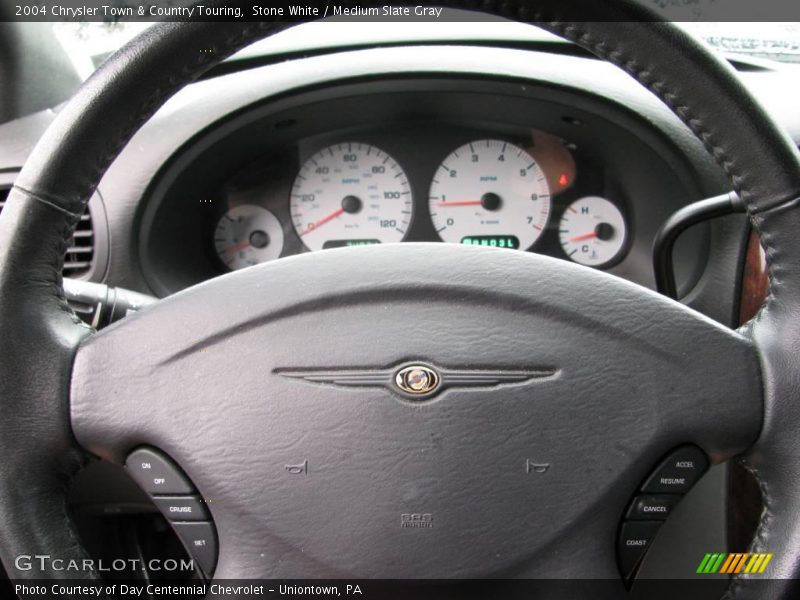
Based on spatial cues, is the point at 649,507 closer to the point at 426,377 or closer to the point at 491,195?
the point at 426,377

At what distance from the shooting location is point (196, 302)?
886 millimetres

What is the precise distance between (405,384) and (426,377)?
0.02 meters

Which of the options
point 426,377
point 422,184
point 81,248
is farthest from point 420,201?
point 426,377

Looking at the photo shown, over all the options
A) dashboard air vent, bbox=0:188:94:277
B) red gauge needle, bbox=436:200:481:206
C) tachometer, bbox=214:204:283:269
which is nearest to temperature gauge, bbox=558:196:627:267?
red gauge needle, bbox=436:200:481:206

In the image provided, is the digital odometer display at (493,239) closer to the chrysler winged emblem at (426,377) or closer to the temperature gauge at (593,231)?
the temperature gauge at (593,231)

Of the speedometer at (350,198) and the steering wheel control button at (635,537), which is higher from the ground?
the speedometer at (350,198)

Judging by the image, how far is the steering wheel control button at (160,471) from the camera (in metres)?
0.88

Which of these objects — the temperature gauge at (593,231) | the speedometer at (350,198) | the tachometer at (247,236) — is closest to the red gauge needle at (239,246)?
the tachometer at (247,236)

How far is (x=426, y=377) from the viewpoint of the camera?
85 centimetres

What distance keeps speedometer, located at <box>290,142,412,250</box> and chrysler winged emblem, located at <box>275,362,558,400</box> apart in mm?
1352

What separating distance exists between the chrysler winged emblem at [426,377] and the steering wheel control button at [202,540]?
0.63ft

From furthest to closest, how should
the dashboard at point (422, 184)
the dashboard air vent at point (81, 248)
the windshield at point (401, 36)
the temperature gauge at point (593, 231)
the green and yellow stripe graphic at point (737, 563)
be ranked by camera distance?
the temperature gauge at point (593, 231)
the dashboard at point (422, 184)
the windshield at point (401, 36)
the dashboard air vent at point (81, 248)
the green and yellow stripe graphic at point (737, 563)

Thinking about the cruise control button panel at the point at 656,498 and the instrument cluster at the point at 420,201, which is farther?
the instrument cluster at the point at 420,201

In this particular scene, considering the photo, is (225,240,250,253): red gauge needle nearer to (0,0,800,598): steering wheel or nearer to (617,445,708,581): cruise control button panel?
(0,0,800,598): steering wheel
